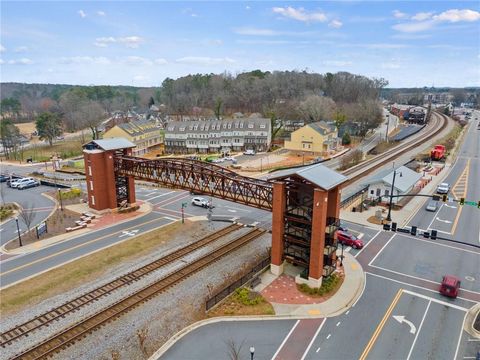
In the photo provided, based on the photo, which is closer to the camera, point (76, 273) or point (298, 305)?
point (298, 305)

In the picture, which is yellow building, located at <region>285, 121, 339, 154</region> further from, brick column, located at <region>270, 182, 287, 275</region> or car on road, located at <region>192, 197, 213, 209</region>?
brick column, located at <region>270, 182, 287, 275</region>

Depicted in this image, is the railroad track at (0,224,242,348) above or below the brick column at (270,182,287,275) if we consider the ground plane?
below

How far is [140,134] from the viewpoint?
10031 centimetres

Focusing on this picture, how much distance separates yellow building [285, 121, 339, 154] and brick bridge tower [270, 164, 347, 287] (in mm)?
65383

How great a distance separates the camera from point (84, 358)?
21344 mm

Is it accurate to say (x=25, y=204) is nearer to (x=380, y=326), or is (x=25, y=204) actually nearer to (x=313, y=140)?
(x=380, y=326)

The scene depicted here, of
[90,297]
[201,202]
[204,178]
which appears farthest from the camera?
[201,202]

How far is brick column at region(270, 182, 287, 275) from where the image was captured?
29.8m

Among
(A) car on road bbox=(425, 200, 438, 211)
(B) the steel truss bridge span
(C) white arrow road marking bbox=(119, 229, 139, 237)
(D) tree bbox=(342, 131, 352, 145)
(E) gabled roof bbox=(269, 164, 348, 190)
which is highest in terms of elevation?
(E) gabled roof bbox=(269, 164, 348, 190)

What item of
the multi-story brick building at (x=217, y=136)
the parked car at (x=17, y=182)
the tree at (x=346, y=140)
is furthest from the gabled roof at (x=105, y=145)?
the tree at (x=346, y=140)

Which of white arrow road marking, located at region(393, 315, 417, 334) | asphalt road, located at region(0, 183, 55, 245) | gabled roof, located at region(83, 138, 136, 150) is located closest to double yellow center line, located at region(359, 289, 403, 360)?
white arrow road marking, located at region(393, 315, 417, 334)

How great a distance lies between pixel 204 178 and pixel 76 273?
51.0 ft

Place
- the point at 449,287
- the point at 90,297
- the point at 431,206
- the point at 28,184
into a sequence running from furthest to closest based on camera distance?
the point at 28,184, the point at 431,206, the point at 90,297, the point at 449,287

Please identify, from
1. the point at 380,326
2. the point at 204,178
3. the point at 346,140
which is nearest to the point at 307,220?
the point at 380,326
